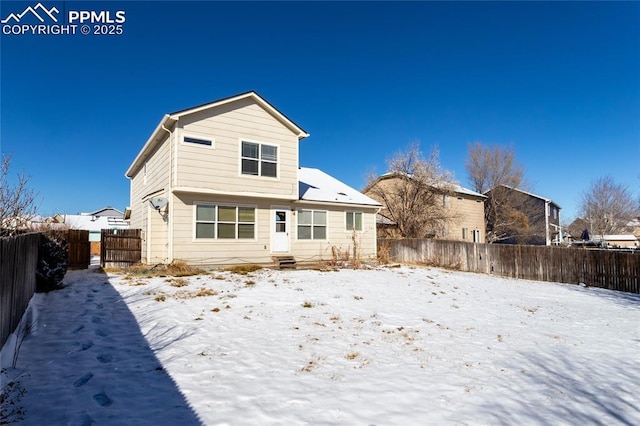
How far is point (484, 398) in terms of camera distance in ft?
13.2

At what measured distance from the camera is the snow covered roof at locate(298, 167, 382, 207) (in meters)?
16.3

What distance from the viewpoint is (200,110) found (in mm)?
12555

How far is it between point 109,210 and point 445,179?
45.1m

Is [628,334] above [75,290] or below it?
below

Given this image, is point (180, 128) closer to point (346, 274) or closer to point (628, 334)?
point (346, 274)

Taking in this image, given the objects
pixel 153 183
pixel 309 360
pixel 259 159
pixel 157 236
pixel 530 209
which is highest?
pixel 259 159

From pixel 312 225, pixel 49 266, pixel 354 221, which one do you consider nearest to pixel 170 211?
pixel 49 266

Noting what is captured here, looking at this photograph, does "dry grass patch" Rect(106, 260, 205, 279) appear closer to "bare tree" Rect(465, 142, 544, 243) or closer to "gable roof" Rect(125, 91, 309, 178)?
"gable roof" Rect(125, 91, 309, 178)

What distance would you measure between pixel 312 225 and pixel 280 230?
178cm

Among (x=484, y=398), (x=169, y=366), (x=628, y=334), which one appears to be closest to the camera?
(x=484, y=398)

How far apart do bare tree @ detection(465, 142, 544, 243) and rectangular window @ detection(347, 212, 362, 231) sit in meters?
19.9

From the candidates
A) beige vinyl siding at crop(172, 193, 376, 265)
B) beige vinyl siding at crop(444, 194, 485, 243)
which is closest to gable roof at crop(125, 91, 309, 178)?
beige vinyl siding at crop(172, 193, 376, 265)

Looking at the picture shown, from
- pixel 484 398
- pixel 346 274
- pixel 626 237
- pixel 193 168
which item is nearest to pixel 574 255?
pixel 346 274

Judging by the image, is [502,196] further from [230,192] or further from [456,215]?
[230,192]
